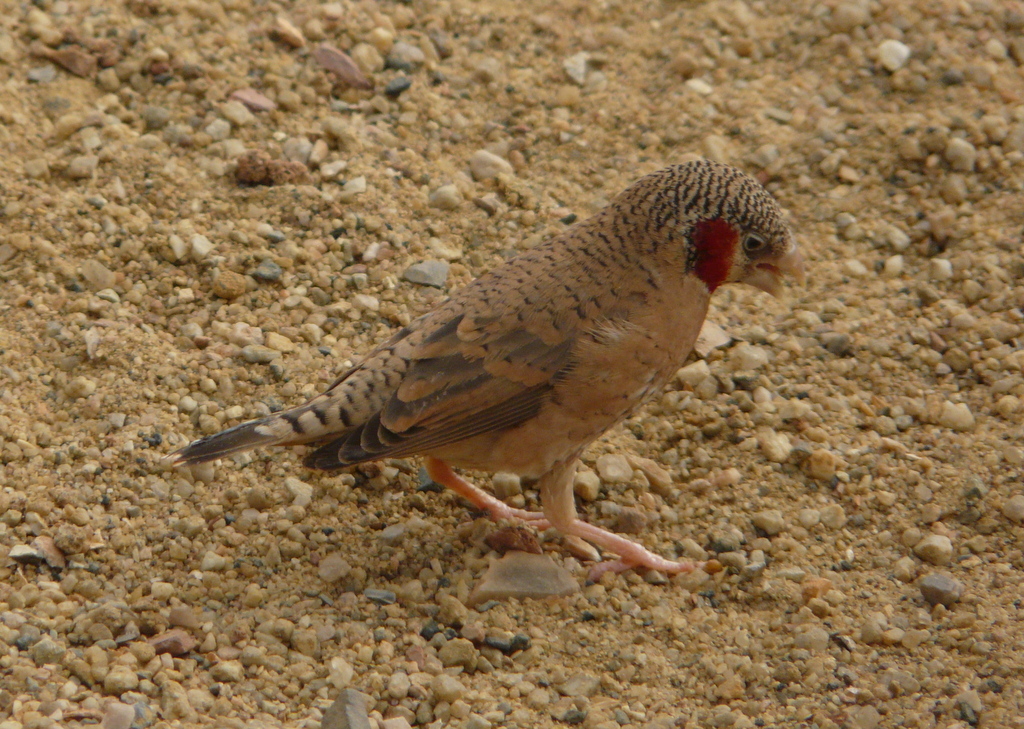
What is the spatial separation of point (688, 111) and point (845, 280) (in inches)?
Answer: 60.8

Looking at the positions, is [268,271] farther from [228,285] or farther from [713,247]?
[713,247]

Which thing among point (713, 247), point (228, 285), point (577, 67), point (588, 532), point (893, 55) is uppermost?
point (893, 55)

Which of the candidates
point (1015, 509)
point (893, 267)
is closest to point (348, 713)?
point (1015, 509)

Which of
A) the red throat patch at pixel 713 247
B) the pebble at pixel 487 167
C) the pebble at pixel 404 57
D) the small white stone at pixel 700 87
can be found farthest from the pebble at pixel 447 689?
the small white stone at pixel 700 87

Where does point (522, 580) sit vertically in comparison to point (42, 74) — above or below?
below

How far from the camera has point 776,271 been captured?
4.95 meters

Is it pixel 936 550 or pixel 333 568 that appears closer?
pixel 333 568

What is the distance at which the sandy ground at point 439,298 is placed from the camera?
424 centimetres

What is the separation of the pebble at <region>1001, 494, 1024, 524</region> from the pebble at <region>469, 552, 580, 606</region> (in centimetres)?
189

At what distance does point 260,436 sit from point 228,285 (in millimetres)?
1335

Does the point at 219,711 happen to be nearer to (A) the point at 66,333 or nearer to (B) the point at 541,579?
(B) the point at 541,579

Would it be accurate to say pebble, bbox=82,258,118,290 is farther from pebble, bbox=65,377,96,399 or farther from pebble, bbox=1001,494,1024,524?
pebble, bbox=1001,494,1024,524

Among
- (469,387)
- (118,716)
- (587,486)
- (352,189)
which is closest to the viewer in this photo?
(118,716)

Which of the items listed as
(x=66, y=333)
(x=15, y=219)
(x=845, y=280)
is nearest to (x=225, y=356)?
(x=66, y=333)
